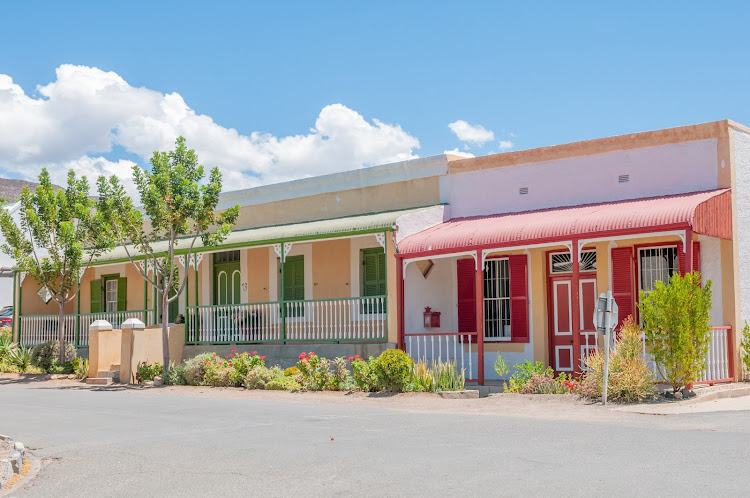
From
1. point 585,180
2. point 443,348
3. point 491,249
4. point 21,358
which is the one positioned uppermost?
point 585,180

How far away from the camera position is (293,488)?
773 centimetres

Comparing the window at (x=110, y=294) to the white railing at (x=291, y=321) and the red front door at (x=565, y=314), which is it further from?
the red front door at (x=565, y=314)

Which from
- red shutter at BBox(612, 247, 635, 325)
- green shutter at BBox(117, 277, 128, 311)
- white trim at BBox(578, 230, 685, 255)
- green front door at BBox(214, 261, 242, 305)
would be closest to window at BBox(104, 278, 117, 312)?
green shutter at BBox(117, 277, 128, 311)

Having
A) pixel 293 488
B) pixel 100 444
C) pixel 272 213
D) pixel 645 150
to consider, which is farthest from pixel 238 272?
pixel 293 488

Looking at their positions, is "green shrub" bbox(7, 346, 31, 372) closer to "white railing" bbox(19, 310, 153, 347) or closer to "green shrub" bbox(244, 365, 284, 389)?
"white railing" bbox(19, 310, 153, 347)

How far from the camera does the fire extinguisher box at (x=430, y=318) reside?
63.0 feet

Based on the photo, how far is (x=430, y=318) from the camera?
19.2 metres

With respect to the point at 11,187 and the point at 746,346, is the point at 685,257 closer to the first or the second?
the point at 746,346

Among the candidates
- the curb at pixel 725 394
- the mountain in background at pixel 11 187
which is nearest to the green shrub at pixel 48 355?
the curb at pixel 725 394

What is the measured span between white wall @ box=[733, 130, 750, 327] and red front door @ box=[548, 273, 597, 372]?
110 inches

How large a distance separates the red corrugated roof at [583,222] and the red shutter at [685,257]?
1.78ft

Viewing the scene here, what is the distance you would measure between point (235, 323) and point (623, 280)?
9634 millimetres

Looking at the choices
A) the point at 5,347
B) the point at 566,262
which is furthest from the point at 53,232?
the point at 566,262

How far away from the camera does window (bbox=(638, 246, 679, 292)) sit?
16.5 meters
